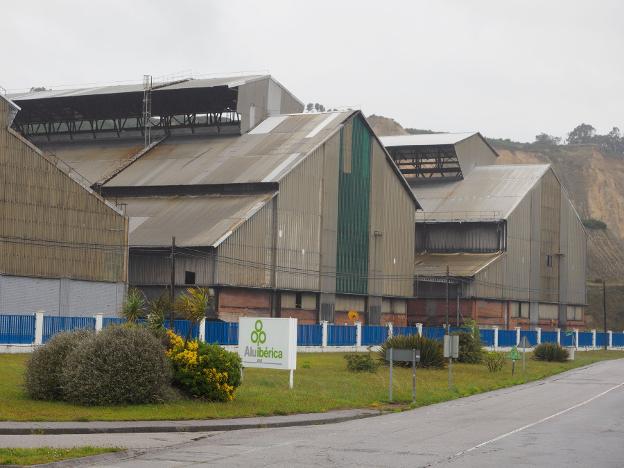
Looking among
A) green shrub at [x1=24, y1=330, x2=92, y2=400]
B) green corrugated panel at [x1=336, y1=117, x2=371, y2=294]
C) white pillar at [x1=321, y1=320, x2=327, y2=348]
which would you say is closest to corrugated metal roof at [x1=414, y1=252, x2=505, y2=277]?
green corrugated panel at [x1=336, y1=117, x2=371, y2=294]

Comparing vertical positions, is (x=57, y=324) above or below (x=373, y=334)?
above

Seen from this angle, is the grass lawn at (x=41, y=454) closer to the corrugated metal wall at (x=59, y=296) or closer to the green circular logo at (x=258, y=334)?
the green circular logo at (x=258, y=334)

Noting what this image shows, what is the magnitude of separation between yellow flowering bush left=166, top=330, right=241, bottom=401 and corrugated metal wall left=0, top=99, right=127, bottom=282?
97.1ft

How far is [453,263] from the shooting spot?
94.0 metres

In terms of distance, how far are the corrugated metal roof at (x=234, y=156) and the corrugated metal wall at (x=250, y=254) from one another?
3268 millimetres

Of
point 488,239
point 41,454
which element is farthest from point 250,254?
point 41,454

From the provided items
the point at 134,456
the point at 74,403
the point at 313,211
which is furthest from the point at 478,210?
the point at 134,456

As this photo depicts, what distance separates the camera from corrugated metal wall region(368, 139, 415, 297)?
7975 cm

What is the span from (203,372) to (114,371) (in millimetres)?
2815

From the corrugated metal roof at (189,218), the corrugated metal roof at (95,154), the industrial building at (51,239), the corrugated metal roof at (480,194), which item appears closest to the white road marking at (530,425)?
the corrugated metal roof at (189,218)

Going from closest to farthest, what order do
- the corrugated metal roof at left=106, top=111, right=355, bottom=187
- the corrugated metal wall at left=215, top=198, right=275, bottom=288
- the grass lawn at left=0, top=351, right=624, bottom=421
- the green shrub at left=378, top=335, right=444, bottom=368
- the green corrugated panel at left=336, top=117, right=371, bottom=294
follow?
the grass lawn at left=0, top=351, right=624, bottom=421 → the green shrub at left=378, top=335, right=444, bottom=368 → the corrugated metal wall at left=215, top=198, right=275, bottom=288 → the corrugated metal roof at left=106, top=111, right=355, bottom=187 → the green corrugated panel at left=336, top=117, right=371, bottom=294

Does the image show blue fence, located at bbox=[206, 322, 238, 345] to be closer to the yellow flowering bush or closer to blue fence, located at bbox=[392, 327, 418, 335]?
blue fence, located at bbox=[392, 327, 418, 335]

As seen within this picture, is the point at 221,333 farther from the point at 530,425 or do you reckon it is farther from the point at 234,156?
the point at 530,425

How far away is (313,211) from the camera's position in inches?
2844
